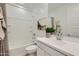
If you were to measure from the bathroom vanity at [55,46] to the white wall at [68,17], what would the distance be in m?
0.13

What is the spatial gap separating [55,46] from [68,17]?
1.44 ft

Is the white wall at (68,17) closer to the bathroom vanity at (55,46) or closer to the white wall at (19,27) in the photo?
the bathroom vanity at (55,46)

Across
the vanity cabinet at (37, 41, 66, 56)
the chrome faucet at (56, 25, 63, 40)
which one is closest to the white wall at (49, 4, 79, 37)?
the chrome faucet at (56, 25, 63, 40)

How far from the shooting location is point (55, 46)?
4.68 feet

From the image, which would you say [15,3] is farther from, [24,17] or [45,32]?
[45,32]

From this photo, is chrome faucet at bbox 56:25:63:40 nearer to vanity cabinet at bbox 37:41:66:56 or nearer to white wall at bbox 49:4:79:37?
white wall at bbox 49:4:79:37

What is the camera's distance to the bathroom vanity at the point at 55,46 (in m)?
1.35

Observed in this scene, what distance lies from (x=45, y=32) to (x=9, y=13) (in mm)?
590

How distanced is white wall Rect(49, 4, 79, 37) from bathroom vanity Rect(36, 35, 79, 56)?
0.44 feet

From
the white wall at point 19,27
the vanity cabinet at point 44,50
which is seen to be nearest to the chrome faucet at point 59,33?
the vanity cabinet at point 44,50

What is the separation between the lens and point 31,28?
5.08ft

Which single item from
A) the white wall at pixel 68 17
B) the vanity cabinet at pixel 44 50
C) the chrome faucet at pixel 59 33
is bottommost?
the vanity cabinet at pixel 44 50

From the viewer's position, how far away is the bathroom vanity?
1.35 meters

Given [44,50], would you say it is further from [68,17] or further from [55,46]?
[68,17]
